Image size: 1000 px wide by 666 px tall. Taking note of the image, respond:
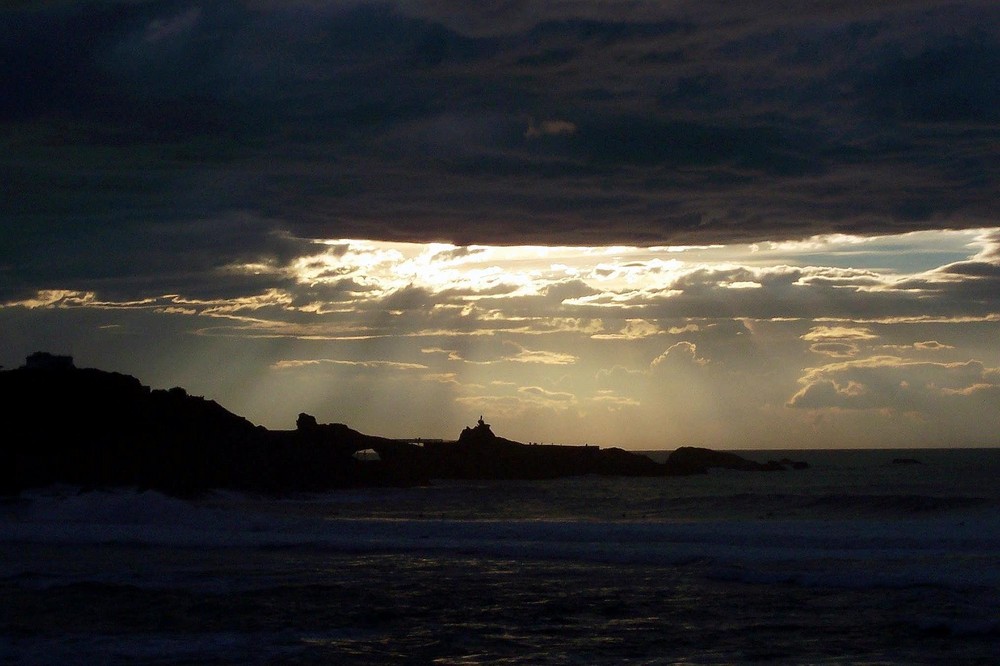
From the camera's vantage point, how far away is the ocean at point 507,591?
14.0 metres

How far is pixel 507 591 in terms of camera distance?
19.4 metres

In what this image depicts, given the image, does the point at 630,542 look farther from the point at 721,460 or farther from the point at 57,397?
the point at 721,460

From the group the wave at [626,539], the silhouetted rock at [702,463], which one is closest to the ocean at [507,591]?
the wave at [626,539]

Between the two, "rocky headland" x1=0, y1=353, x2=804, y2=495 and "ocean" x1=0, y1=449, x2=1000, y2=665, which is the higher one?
"rocky headland" x1=0, y1=353, x2=804, y2=495

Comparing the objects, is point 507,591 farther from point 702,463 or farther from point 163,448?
point 702,463

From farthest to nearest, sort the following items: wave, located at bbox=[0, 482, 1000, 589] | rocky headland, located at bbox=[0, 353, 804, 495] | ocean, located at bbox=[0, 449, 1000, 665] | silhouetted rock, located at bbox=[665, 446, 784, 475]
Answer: silhouetted rock, located at bbox=[665, 446, 784, 475] < rocky headland, located at bbox=[0, 353, 804, 495] < wave, located at bbox=[0, 482, 1000, 589] < ocean, located at bbox=[0, 449, 1000, 665]

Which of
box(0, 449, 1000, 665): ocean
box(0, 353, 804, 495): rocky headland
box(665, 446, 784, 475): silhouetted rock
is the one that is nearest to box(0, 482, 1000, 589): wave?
box(0, 449, 1000, 665): ocean

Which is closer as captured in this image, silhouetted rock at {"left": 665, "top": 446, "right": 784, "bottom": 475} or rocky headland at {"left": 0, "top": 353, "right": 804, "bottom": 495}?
rocky headland at {"left": 0, "top": 353, "right": 804, "bottom": 495}

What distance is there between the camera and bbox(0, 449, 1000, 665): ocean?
1405 centimetres

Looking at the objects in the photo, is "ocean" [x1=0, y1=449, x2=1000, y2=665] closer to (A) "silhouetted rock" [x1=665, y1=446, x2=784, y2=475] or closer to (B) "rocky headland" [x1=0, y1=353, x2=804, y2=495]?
(B) "rocky headland" [x1=0, y1=353, x2=804, y2=495]

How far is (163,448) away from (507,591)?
44805 mm

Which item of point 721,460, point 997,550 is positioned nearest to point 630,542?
point 997,550

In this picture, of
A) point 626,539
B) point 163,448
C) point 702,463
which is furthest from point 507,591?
point 702,463

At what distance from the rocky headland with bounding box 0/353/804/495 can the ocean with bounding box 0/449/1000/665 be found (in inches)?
662
